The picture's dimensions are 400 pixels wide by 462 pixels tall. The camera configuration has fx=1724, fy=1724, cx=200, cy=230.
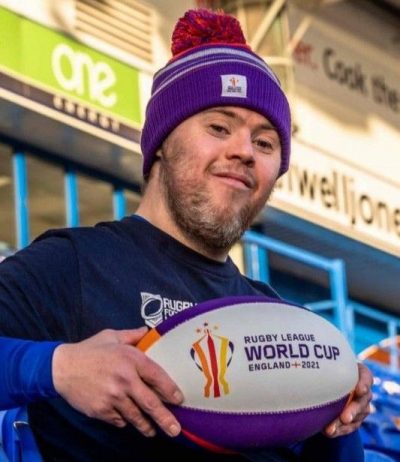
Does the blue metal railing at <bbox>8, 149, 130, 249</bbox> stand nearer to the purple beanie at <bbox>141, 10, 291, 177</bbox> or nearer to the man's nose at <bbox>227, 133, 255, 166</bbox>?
the purple beanie at <bbox>141, 10, 291, 177</bbox>

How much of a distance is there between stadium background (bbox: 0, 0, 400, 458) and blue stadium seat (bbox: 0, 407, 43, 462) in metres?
5.79

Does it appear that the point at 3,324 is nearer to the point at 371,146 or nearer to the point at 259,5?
the point at 259,5

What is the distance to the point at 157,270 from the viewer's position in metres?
3.72

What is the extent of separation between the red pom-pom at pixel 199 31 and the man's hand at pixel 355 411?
0.94m

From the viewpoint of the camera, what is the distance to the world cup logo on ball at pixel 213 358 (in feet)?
10.4

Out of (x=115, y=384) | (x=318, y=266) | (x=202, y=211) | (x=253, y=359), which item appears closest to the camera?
(x=115, y=384)

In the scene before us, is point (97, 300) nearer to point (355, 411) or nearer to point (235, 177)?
point (235, 177)

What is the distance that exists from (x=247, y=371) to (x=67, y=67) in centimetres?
823

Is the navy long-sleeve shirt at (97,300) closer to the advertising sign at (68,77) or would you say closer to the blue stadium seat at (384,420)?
the blue stadium seat at (384,420)

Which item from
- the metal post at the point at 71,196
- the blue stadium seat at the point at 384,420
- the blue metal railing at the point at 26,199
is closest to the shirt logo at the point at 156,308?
the blue stadium seat at the point at 384,420

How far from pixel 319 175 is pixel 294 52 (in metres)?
1.07

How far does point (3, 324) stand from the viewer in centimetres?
334

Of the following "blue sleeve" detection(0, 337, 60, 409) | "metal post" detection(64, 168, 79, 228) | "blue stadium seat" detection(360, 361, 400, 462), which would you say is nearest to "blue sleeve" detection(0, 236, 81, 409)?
"blue sleeve" detection(0, 337, 60, 409)

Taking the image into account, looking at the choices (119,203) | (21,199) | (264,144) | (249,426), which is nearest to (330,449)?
(249,426)
